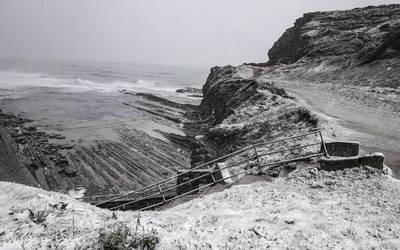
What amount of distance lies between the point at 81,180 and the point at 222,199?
45.4 ft

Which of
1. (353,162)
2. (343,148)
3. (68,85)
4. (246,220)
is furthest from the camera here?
(68,85)

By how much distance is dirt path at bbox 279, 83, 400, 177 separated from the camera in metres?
10.8

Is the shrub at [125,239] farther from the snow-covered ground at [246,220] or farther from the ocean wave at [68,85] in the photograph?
the ocean wave at [68,85]

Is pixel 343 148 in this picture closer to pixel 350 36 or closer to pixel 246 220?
pixel 246 220

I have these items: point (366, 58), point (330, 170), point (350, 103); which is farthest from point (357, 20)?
point (330, 170)

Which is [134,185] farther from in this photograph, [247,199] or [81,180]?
[247,199]

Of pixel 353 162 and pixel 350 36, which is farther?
pixel 350 36

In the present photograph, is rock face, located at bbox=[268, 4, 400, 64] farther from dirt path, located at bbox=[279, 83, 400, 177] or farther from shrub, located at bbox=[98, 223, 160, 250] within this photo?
shrub, located at bbox=[98, 223, 160, 250]

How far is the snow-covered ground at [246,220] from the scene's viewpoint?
4.74 metres

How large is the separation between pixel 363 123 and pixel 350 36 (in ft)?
102

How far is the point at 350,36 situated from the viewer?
3991 centimetres

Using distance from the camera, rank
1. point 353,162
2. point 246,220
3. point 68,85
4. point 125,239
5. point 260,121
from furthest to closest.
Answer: point 68,85 < point 260,121 < point 353,162 < point 246,220 < point 125,239

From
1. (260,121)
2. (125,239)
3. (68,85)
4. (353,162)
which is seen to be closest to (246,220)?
(125,239)

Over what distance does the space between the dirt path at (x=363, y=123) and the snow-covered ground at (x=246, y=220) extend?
3.04m
